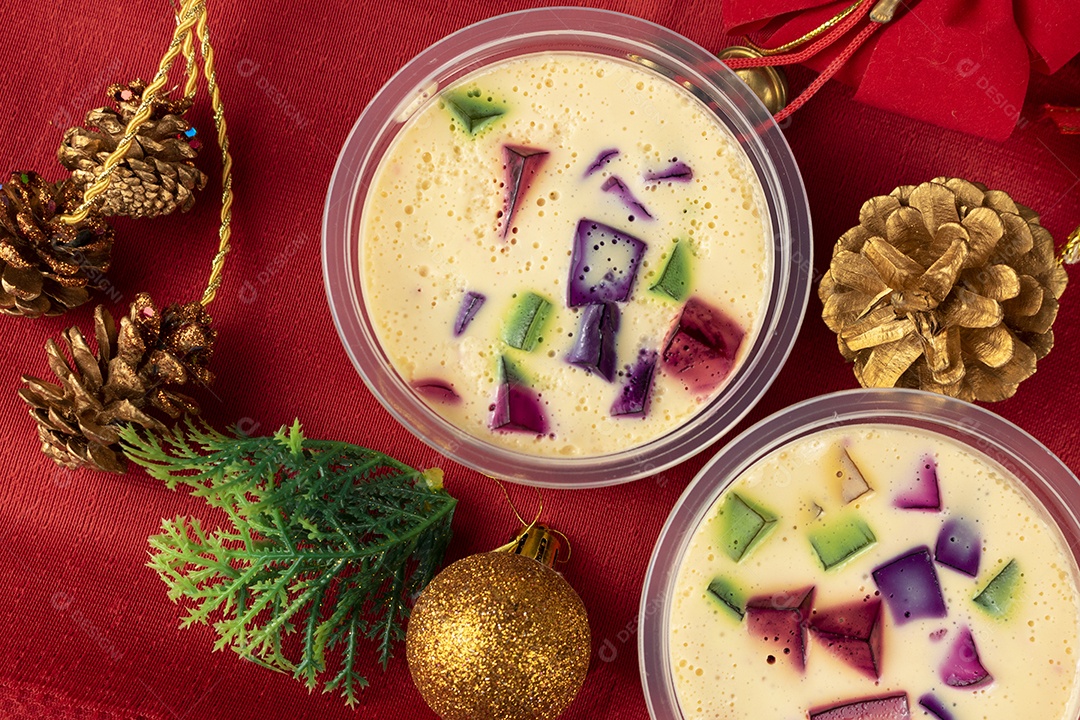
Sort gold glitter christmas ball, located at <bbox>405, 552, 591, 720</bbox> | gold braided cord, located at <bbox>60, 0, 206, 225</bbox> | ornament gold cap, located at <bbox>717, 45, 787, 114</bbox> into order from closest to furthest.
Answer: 1. gold glitter christmas ball, located at <bbox>405, 552, 591, 720</bbox>
2. gold braided cord, located at <bbox>60, 0, 206, 225</bbox>
3. ornament gold cap, located at <bbox>717, 45, 787, 114</bbox>

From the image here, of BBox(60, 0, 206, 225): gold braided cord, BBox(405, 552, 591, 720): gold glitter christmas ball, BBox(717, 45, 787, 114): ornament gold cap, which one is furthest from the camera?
BBox(717, 45, 787, 114): ornament gold cap

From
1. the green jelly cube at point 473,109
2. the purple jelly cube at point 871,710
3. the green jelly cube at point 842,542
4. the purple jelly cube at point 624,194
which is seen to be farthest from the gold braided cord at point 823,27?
the purple jelly cube at point 871,710

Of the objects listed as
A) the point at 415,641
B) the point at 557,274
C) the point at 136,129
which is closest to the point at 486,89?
the point at 557,274

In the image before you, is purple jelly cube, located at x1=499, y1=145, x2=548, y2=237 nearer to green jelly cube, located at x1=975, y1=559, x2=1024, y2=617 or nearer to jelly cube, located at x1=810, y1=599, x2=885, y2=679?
jelly cube, located at x1=810, y1=599, x2=885, y2=679

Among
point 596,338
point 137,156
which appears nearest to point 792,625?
point 596,338

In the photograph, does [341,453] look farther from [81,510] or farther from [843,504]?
[843,504]

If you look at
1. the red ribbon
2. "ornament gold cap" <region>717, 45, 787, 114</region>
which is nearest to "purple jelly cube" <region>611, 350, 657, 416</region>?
"ornament gold cap" <region>717, 45, 787, 114</region>
